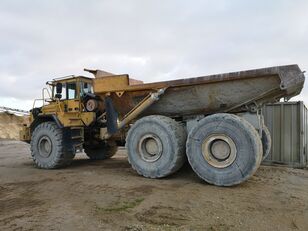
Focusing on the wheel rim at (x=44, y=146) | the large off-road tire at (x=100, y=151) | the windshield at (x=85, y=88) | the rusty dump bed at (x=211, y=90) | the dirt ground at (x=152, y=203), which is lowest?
the dirt ground at (x=152, y=203)

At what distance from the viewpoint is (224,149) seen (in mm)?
6266

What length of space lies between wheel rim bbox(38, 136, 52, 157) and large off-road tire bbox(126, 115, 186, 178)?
309 cm

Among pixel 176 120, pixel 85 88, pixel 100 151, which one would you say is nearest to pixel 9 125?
pixel 100 151

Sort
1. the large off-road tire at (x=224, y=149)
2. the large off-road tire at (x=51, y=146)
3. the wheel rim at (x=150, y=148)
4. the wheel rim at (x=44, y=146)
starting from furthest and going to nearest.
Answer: the wheel rim at (x=44, y=146) → the large off-road tire at (x=51, y=146) → the wheel rim at (x=150, y=148) → the large off-road tire at (x=224, y=149)

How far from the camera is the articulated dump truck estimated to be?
6105 mm

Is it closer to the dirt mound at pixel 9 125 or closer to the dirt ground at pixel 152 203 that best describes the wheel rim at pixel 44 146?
the dirt ground at pixel 152 203

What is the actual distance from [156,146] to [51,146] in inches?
142

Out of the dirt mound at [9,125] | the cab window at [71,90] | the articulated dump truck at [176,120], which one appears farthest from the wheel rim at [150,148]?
the dirt mound at [9,125]

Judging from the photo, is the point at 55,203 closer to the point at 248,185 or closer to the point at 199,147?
the point at 199,147

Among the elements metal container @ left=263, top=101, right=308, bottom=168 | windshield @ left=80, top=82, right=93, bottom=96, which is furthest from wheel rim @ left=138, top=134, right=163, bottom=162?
metal container @ left=263, top=101, right=308, bottom=168

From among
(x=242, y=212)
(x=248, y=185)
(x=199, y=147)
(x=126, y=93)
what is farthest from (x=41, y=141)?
(x=242, y=212)

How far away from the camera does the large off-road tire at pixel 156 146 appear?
6750 mm

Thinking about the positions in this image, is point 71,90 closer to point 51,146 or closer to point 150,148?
point 51,146

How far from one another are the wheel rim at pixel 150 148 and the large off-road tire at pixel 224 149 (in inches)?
29.4
